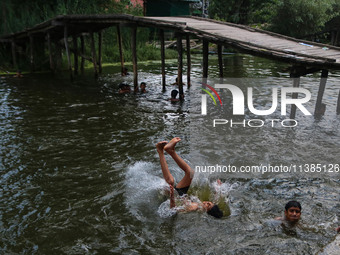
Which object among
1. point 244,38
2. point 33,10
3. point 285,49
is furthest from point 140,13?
point 285,49

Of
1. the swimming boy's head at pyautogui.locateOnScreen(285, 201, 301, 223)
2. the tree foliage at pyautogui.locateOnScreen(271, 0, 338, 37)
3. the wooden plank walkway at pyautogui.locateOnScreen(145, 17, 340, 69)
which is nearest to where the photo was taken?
the swimming boy's head at pyautogui.locateOnScreen(285, 201, 301, 223)

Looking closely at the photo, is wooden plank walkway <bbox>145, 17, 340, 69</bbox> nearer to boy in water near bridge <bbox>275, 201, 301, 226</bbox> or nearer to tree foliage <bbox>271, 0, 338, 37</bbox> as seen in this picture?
boy in water near bridge <bbox>275, 201, 301, 226</bbox>

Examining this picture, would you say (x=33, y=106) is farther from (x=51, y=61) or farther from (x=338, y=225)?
(x=338, y=225)

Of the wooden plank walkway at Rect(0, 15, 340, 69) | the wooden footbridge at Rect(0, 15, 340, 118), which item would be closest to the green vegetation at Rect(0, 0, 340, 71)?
the wooden footbridge at Rect(0, 15, 340, 118)

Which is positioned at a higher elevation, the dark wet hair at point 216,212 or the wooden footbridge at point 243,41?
the wooden footbridge at point 243,41

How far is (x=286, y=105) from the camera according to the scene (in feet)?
34.2

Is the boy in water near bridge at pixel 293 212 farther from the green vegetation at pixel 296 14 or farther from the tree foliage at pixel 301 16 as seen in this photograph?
the tree foliage at pixel 301 16

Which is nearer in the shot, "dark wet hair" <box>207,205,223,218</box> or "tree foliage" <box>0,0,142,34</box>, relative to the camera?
"dark wet hair" <box>207,205,223,218</box>

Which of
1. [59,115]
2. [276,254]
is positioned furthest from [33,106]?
[276,254]

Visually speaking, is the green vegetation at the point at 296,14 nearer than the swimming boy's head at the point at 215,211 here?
No

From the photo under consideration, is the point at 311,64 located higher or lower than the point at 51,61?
higher

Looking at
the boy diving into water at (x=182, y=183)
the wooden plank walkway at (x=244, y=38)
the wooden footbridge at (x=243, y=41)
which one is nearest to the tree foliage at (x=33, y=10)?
the wooden footbridge at (x=243, y=41)

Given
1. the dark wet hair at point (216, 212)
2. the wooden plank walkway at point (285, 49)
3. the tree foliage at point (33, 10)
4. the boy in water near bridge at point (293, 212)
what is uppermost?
the tree foliage at point (33, 10)

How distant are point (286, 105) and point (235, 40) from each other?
3437 millimetres
